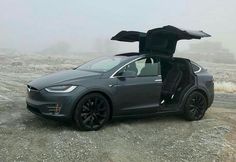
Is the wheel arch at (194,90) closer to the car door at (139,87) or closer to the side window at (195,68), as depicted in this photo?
the side window at (195,68)

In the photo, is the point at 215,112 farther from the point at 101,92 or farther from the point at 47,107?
the point at 47,107

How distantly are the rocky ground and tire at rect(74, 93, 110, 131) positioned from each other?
0.60 ft

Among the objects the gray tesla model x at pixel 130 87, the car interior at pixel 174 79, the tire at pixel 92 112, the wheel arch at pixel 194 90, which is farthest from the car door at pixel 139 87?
the wheel arch at pixel 194 90

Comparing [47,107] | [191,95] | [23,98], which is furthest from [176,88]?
[23,98]

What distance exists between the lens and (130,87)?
984 centimetres

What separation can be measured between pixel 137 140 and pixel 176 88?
95.4 inches

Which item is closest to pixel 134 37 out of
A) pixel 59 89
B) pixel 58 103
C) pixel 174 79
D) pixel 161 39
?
pixel 161 39

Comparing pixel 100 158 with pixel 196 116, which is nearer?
pixel 100 158

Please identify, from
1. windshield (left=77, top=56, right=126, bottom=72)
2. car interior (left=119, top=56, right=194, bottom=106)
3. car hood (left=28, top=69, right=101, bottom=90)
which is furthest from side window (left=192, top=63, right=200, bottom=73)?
car hood (left=28, top=69, right=101, bottom=90)

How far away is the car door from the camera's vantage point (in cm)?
973

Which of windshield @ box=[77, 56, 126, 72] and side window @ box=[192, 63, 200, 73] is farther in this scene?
side window @ box=[192, 63, 200, 73]

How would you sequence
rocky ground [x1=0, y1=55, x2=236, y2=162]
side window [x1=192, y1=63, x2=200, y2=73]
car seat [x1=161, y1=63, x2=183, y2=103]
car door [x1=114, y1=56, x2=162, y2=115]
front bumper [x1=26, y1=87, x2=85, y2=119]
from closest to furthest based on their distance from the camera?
rocky ground [x1=0, y1=55, x2=236, y2=162] → front bumper [x1=26, y1=87, x2=85, y2=119] → car door [x1=114, y1=56, x2=162, y2=115] → car seat [x1=161, y1=63, x2=183, y2=103] → side window [x1=192, y1=63, x2=200, y2=73]

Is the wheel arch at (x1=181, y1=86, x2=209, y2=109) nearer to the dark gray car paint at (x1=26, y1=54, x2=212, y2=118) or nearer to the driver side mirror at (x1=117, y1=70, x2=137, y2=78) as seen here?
the dark gray car paint at (x1=26, y1=54, x2=212, y2=118)

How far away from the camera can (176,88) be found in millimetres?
10922
